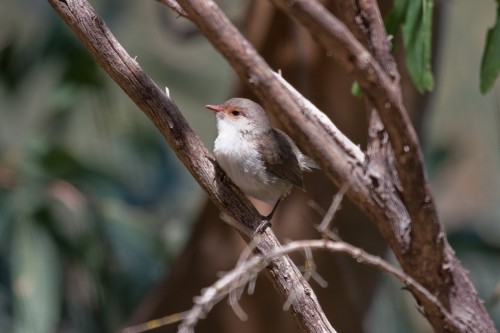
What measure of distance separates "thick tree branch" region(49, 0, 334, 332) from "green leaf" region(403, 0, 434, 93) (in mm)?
731

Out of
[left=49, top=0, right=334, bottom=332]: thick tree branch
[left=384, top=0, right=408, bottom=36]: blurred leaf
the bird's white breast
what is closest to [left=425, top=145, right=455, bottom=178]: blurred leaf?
the bird's white breast

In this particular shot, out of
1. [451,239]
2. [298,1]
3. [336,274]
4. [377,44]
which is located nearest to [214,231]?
[336,274]

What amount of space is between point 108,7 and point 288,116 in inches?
196

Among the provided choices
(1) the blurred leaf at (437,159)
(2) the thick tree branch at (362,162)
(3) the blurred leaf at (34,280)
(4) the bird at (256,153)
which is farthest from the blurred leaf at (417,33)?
(1) the blurred leaf at (437,159)

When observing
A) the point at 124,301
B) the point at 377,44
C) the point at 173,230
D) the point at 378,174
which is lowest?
the point at 124,301

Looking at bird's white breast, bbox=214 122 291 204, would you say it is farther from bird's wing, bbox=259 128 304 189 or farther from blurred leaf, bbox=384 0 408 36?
blurred leaf, bbox=384 0 408 36

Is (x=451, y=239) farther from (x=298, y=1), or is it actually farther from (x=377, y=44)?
(x=298, y=1)

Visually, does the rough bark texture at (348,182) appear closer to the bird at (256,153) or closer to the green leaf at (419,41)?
the green leaf at (419,41)

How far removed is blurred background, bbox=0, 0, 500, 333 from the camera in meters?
4.62

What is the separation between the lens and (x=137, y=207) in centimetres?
609

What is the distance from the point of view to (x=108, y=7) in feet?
22.0

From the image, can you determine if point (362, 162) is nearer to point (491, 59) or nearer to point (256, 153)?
point (491, 59)

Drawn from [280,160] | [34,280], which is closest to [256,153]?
[280,160]

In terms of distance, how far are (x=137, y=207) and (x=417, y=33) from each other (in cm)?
363
